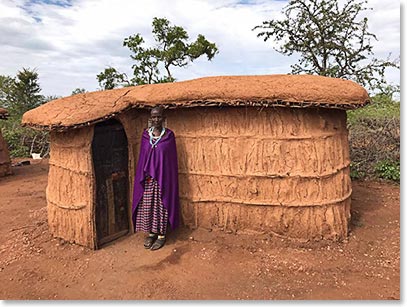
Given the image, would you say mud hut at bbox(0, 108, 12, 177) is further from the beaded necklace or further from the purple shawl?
the beaded necklace

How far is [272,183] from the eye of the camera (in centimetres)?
506

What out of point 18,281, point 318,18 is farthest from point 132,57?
point 18,281

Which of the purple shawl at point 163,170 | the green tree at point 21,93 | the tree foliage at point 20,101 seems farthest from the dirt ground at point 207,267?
the green tree at point 21,93

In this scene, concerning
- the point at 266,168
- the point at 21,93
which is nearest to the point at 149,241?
the point at 266,168

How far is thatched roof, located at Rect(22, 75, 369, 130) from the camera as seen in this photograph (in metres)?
4.64

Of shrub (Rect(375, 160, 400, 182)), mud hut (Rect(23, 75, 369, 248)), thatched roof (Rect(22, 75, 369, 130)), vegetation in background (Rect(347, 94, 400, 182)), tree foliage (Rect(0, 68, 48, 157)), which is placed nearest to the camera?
thatched roof (Rect(22, 75, 369, 130))

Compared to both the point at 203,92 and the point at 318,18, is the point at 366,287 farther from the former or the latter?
the point at 318,18

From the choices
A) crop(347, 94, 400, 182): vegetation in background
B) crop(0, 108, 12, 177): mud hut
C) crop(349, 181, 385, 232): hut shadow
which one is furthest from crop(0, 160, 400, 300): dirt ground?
crop(0, 108, 12, 177): mud hut

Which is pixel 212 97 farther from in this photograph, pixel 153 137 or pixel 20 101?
pixel 20 101

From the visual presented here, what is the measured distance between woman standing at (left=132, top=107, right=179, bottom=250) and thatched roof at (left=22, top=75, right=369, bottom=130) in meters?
0.45

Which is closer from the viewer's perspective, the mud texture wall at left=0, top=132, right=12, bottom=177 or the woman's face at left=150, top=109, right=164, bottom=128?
the woman's face at left=150, top=109, right=164, bottom=128

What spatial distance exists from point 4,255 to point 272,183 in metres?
3.89

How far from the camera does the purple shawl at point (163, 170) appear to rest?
4.83 metres

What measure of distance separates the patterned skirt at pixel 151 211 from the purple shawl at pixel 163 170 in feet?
0.22
